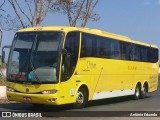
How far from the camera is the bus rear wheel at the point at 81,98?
17.2m

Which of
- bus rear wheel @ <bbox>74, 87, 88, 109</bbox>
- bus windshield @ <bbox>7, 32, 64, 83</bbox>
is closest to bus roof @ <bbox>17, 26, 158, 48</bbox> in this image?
bus windshield @ <bbox>7, 32, 64, 83</bbox>

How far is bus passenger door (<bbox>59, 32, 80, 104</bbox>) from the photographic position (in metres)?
15.9

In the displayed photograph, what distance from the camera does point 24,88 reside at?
52.4 feet

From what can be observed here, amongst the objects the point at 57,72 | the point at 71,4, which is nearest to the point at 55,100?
the point at 57,72

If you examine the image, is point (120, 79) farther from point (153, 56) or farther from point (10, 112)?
point (10, 112)

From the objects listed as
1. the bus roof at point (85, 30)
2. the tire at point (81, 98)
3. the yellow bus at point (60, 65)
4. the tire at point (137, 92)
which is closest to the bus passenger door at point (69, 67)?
the yellow bus at point (60, 65)

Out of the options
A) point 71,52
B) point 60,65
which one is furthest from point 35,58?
point 71,52

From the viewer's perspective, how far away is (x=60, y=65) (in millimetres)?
15781

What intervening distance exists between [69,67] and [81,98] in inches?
67.9

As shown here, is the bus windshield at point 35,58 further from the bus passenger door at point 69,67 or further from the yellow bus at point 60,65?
the bus passenger door at point 69,67

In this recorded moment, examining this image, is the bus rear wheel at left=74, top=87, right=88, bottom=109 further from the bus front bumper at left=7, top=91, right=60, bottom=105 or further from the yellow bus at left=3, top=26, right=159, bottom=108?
the bus front bumper at left=7, top=91, right=60, bottom=105

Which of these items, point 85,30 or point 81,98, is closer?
point 81,98

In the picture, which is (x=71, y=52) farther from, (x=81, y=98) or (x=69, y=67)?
(x=81, y=98)

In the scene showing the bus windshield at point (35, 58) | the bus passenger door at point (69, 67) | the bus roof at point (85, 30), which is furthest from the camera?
the bus roof at point (85, 30)
